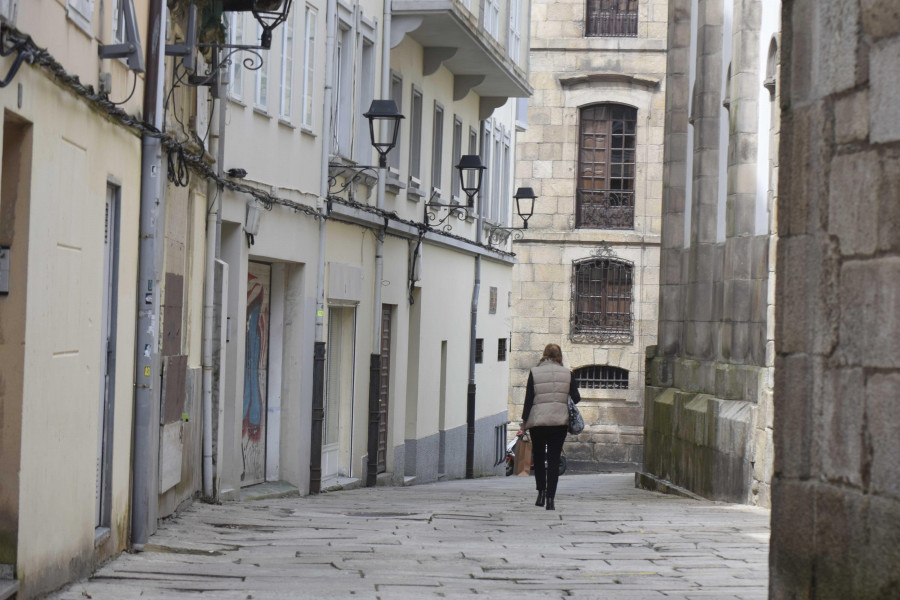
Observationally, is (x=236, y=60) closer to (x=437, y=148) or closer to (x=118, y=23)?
(x=118, y=23)

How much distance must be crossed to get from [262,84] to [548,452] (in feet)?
14.9

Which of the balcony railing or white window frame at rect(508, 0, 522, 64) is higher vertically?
white window frame at rect(508, 0, 522, 64)

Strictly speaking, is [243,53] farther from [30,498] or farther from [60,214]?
[30,498]

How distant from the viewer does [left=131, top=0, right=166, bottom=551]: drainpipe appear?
32.7 ft

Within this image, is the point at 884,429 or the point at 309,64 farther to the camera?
the point at 309,64

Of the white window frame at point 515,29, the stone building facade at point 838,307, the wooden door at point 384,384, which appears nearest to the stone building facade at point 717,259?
the wooden door at point 384,384

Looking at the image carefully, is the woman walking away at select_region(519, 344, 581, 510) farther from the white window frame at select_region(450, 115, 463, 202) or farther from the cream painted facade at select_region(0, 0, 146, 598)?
the white window frame at select_region(450, 115, 463, 202)

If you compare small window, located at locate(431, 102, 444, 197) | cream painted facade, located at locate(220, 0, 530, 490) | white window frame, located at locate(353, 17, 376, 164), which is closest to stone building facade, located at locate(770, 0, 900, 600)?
cream painted facade, located at locate(220, 0, 530, 490)

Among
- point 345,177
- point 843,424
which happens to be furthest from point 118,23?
point 345,177

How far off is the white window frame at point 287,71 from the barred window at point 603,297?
784 inches

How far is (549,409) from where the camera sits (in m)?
14.6

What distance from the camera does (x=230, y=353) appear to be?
14.6m

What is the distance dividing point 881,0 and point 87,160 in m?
4.32

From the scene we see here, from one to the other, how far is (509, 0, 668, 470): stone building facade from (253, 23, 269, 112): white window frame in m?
20.5
